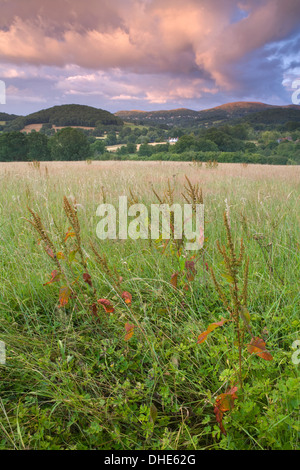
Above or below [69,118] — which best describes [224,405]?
below

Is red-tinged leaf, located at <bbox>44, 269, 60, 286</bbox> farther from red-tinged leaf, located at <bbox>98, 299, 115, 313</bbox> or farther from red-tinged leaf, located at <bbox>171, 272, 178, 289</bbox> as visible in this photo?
red-tinged leaf, located at <bbox>171, 272, 178, 289</bbox>

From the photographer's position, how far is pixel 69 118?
47.3 m

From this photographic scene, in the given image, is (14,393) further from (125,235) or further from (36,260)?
(125,235)

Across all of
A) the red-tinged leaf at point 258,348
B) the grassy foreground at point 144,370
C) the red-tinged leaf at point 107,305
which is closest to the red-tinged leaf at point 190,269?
the grassy foreground at point 144,370

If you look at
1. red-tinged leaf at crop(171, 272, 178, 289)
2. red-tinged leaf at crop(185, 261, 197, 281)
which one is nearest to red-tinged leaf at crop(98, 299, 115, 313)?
red-tinged leaf at crop(171, 272, 178, 289)

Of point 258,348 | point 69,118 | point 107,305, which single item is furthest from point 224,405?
point 69,118

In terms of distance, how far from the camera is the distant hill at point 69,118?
155 feet

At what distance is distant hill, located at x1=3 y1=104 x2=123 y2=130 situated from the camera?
47281mm

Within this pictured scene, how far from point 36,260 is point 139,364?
1.37 meters

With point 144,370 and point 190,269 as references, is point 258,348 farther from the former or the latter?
point 190,269

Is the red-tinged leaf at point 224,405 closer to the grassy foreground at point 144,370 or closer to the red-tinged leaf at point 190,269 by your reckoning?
the grassy foreground at point 144,370

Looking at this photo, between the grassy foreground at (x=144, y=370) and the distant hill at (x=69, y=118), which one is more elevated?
the distant hill at (x=69, y=118)

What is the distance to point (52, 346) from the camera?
58.1 inches
